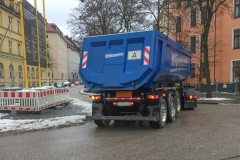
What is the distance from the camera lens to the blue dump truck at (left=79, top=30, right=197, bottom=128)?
23.7 ft

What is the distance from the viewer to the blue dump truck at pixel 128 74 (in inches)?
284

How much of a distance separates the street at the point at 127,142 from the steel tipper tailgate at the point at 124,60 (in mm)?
1442

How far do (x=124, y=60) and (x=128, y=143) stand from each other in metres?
2.52

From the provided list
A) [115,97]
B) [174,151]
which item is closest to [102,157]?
[174,151]

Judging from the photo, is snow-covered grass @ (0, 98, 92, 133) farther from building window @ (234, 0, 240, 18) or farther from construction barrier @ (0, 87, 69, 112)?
building window @ (234, 0, 240, 18)

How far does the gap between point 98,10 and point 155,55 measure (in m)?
18.4

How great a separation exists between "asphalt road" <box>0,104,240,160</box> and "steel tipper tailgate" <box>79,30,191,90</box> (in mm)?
1441

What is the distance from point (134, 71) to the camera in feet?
23.8

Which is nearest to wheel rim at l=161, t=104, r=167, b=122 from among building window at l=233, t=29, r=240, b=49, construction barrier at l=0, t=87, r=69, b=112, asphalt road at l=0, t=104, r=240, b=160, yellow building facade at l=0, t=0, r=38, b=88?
asphalt road at l=0, t=104, r=240, b=160

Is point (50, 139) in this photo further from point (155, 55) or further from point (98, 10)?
point (98, 10)

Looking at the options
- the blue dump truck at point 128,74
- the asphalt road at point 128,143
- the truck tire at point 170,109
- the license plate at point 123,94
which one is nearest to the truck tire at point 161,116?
the blue dump truck at point 128,74

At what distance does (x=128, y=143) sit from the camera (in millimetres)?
6113

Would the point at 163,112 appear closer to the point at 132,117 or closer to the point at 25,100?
the point at 132,117

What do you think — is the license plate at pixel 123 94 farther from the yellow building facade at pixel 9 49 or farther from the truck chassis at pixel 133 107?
the yellow building facade at pixel 9 49
